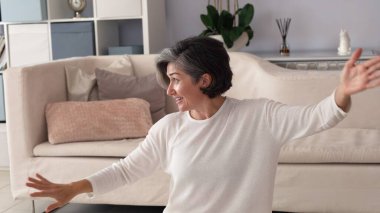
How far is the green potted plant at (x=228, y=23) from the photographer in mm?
4203

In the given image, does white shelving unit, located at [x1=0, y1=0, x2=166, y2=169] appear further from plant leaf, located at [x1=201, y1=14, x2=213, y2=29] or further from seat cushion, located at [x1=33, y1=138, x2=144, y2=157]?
seat cushion, located at [x1=33, y1=138, x2=144, y2=157]

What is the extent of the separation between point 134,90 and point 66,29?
4.17 feet

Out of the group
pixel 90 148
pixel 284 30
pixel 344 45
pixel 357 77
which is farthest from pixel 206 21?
pixel 357 77

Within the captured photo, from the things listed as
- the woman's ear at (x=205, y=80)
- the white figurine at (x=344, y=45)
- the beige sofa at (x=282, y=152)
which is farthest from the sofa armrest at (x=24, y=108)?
the white figurine at (x=344, y=45)

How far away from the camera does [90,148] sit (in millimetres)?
2953

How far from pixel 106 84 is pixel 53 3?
4.47ft

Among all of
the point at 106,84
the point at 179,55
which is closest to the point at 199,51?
the point at 179,55

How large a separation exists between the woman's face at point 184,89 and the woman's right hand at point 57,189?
12.2 inches

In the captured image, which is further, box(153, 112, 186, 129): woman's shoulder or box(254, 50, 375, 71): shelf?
box(254, 50, 375, 71): shelf

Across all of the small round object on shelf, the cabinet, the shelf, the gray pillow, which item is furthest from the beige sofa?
the small round object on shelf

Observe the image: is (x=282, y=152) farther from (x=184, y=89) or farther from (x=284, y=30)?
(x=284, y=30)

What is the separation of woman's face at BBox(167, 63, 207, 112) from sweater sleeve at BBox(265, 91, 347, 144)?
181 millimetres

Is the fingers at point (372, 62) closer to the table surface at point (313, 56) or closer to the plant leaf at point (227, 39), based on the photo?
the table surface at point (313, 56)

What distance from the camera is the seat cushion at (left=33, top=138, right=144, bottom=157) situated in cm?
290
